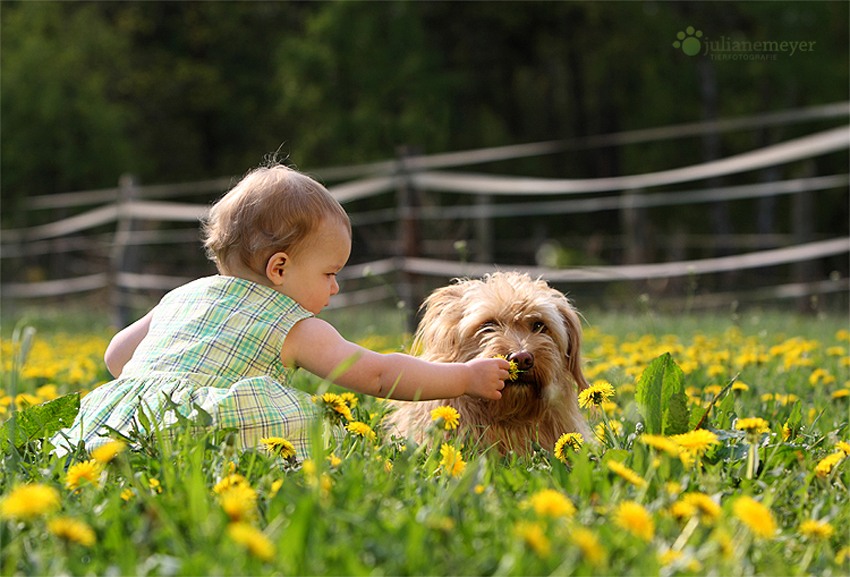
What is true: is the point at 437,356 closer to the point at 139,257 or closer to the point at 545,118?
the point at 139,257

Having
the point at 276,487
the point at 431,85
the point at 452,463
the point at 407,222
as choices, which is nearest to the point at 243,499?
the point at 276,487

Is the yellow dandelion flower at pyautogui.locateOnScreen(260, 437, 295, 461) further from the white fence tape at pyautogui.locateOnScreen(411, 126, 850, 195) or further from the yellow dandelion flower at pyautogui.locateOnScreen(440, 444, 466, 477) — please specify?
the white fence tape at pyautogui.locateOnScreen(411, 126, 850, 195)

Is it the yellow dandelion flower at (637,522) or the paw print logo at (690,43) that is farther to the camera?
the paw print logo at (690,43)

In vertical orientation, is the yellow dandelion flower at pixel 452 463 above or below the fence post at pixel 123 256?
above

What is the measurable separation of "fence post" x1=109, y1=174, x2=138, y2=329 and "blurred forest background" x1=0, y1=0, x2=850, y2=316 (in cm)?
1286

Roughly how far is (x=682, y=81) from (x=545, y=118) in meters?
4.18

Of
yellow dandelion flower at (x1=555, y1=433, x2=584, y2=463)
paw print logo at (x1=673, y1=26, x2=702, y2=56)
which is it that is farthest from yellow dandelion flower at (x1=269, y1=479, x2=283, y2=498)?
paw print logo at (x1=673, y1=26, x2=702, y2=56)

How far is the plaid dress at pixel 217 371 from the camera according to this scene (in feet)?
7.94

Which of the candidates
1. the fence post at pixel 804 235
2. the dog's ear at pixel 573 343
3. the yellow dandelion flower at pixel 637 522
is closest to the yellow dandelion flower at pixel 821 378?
the dog's ear at pixel 573 343

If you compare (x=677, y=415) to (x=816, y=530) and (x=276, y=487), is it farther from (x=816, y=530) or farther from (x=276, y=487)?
(x=276, y=487)

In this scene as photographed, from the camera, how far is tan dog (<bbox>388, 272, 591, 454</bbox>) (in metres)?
2.72

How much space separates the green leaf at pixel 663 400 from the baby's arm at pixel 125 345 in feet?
4.72

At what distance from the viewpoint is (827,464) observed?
1979 millimetres

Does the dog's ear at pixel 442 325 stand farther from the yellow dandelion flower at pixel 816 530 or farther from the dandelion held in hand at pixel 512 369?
the yellow dandelion flower at pixel 816 530
